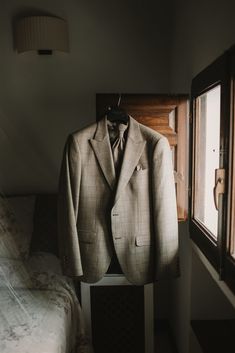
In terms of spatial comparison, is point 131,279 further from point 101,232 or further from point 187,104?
point 187,104

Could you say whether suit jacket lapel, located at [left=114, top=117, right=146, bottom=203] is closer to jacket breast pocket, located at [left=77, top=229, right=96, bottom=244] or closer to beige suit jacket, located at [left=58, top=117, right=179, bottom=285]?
beige suit jacket, located at [left=58, top=117, right=179, bottom=285]

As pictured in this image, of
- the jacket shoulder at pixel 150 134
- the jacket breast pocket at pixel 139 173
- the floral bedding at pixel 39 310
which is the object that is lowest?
the floral bedding at pixel 39 310

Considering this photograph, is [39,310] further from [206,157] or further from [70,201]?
[206,157]

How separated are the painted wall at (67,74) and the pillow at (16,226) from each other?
177 millimetres

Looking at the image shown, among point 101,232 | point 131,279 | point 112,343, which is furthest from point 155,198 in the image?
point 112,343

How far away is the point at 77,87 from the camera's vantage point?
1988 mm

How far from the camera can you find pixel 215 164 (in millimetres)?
1384

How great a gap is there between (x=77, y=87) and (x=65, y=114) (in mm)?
183

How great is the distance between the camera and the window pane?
1386 mm

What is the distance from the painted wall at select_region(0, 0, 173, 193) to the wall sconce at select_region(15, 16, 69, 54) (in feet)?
0.41

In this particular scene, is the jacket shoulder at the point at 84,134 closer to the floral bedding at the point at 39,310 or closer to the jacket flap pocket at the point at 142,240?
the jacket flap pocket at the point at 142,240

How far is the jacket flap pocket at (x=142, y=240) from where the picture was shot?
140 cm

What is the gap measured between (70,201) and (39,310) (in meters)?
0.51

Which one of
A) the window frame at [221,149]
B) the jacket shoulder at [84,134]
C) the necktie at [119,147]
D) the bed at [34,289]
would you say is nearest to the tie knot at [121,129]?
the necktie at [119,147]
